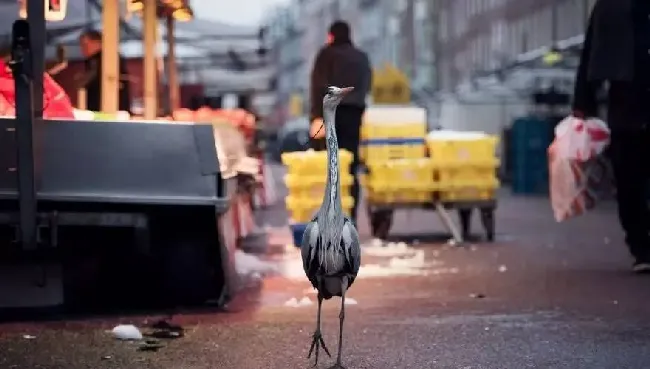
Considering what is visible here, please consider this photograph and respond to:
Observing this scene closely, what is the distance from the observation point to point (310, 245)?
661 centimetres

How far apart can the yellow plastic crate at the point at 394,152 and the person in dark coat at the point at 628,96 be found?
4193mm

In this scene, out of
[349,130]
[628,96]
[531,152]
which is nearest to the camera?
[628,96]

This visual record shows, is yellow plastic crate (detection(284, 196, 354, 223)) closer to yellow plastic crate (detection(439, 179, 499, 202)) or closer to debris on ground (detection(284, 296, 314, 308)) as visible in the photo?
yellow plastic crate (detection(439, 179, 499, 202))

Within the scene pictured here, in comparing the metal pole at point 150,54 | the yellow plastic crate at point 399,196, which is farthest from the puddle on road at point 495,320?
the yellow plastic crate at point 399,196

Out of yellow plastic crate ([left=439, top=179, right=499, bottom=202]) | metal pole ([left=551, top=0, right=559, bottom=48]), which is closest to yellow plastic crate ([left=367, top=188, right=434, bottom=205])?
yellow plastic crate ([left=439, top=179, right=499, bottom=202])

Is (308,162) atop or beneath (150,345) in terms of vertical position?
atop

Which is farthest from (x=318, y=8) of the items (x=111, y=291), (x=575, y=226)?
(x=111, y=291)

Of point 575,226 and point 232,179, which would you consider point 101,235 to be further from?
point 575,226

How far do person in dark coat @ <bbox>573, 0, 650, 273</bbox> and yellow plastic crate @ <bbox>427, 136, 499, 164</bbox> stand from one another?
11.9 feet

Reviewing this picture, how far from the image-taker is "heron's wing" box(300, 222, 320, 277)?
660 centimetres

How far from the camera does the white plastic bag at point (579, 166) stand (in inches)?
444

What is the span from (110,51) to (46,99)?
69.6 inches

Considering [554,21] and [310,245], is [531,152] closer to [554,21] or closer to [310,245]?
[554,21]

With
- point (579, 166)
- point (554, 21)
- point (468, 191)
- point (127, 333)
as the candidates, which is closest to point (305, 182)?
point (468, 191)
